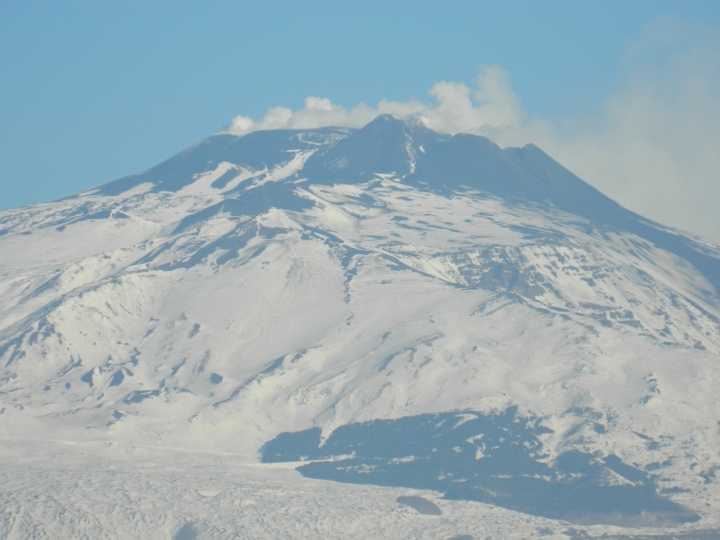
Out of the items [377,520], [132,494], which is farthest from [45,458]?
[377,520]

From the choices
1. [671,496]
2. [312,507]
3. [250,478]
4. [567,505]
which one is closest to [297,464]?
[250,478]

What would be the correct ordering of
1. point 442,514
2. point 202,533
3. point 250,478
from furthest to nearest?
1. point 250,478
2. point 442,514
3. point 202,533

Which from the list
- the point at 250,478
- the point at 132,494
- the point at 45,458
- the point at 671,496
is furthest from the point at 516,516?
the point at 45,458

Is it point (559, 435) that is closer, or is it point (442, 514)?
point (442, 514)

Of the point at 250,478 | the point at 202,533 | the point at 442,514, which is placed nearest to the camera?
the point at 202,533

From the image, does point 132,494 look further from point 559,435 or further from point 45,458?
point 559,435

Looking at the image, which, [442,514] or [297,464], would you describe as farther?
[297,464]

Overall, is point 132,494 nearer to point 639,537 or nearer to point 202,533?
point 202,533

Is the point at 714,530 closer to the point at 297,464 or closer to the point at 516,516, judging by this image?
the point at 516,516
